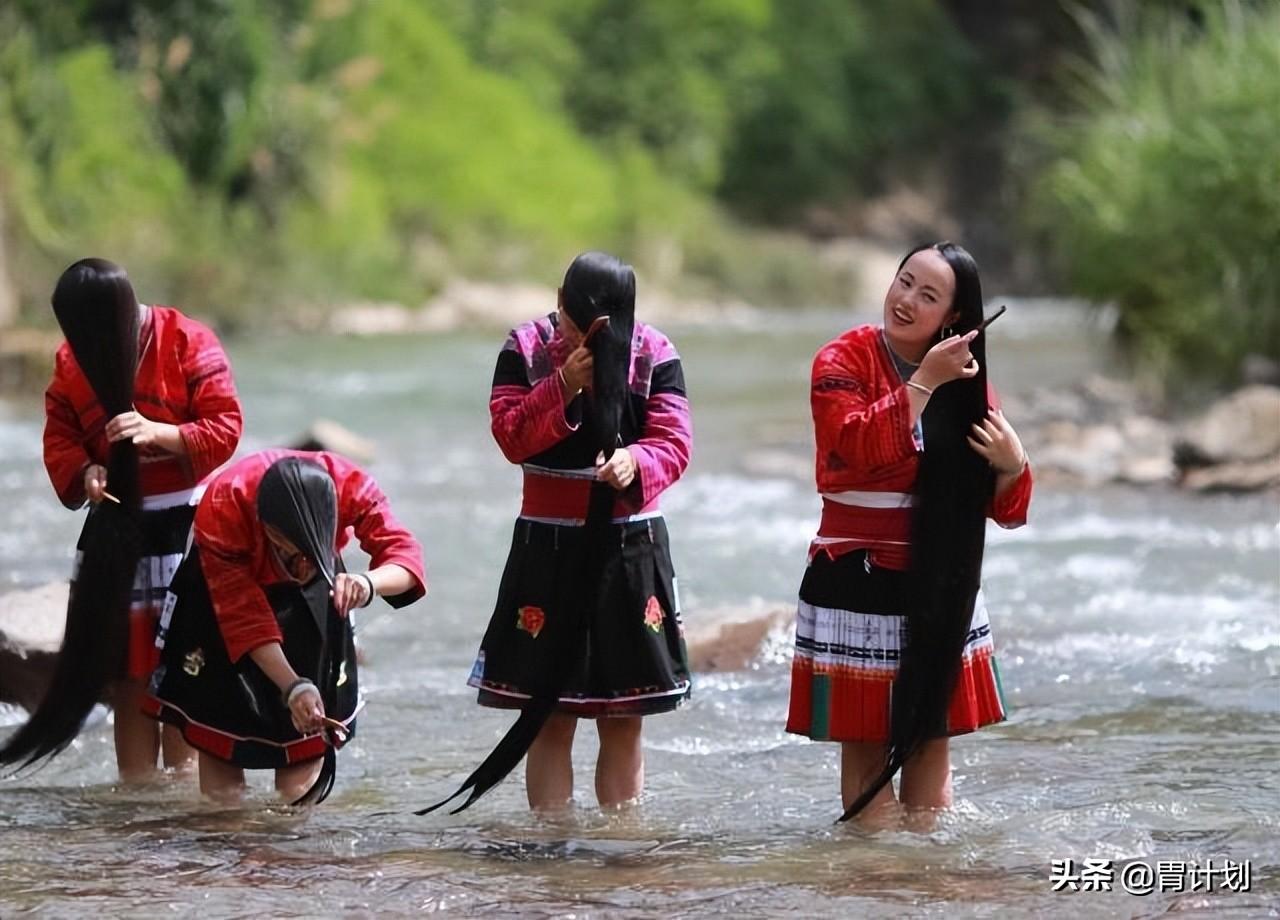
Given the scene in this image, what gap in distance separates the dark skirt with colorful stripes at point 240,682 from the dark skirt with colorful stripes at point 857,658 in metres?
1.05

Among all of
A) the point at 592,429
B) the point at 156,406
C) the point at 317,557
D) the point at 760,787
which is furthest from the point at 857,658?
the point at 156,406

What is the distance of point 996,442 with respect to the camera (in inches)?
168

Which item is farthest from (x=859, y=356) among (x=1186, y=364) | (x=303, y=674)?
(x=1186, y=364)

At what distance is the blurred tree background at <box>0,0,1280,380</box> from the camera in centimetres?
1329

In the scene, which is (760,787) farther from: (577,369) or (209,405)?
(209,405)

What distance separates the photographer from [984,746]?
18.6ft

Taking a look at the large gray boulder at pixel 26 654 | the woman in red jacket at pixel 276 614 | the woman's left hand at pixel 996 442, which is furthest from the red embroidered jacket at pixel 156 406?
the woman's left hand at pixel 996 442

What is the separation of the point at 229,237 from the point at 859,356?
22988 mm

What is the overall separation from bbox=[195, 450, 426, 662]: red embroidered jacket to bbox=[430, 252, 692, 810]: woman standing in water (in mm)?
275

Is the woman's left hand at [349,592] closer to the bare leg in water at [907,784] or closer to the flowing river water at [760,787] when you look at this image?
the flowing river water at [760,787]

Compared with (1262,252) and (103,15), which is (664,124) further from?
(1262,252)

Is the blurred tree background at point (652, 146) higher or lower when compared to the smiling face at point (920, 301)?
higher

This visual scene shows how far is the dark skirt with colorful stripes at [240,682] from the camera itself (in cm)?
463

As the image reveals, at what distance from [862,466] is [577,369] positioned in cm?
63
